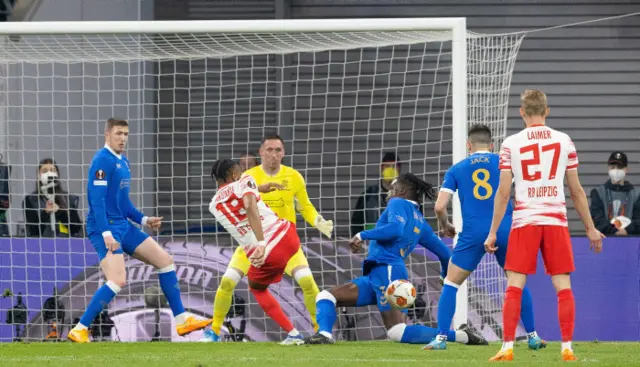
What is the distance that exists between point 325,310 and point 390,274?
2.06ft

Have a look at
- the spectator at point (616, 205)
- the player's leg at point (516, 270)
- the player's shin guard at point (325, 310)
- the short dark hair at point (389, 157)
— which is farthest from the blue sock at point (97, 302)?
the spectator at point (616, 205)

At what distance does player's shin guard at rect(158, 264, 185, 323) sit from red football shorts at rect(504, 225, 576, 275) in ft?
13.6

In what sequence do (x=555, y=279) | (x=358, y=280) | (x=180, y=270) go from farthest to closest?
(x=180, y=270), (x=358, y=280), (x=555, y=279)

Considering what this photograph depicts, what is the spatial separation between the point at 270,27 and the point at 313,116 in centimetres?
490

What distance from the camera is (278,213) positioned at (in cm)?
1152

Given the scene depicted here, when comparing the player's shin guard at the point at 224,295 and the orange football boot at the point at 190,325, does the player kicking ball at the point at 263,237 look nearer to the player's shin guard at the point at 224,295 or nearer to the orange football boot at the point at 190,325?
the orange football boot at the point at 190,325

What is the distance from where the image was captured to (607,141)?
16672 millimetres

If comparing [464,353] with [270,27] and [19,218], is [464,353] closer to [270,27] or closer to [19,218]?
[270,27]

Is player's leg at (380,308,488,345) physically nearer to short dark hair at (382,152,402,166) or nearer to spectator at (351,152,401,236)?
spectator at (351,152,401,236)

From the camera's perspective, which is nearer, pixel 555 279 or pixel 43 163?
pixel 555 279

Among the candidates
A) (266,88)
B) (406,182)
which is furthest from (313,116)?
(406,182)

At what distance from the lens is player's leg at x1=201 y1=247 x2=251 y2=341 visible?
11.2 metres

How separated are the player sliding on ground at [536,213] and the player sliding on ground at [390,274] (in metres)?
2.16

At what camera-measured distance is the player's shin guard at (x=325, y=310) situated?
985 cm
